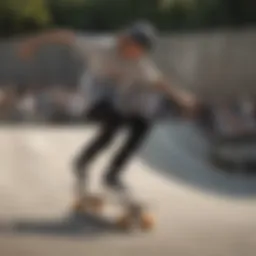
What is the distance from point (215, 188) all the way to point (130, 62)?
0.31 m

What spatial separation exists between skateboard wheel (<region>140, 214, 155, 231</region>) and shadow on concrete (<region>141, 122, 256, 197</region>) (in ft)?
0.31

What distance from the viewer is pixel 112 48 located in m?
1.50

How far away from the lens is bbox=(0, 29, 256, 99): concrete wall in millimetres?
1494

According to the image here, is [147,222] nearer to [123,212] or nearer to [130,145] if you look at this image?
[123,212]

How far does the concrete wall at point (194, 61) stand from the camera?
58.8 inches

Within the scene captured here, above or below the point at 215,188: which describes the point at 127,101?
above

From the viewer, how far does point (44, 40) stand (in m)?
1.50

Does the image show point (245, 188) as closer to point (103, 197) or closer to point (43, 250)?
point (103, 197)

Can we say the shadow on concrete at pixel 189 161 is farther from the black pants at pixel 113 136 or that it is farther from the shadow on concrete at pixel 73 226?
the shadow on concrete at pixel 73 226

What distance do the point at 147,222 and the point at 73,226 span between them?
6.0 inches

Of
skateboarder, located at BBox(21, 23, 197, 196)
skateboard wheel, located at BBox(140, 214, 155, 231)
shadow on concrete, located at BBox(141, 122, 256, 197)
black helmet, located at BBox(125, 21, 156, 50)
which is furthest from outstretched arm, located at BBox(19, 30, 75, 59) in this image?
skateboard wheel, located at BBox(140, 214, 155, 231)

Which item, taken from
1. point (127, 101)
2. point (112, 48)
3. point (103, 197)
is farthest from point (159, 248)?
point (112, 48)

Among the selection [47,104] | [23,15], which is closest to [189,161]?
[47,104]

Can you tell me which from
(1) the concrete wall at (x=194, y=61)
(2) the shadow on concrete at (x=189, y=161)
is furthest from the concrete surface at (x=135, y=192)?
(1) the concrete wall at (x=194, y=61)
